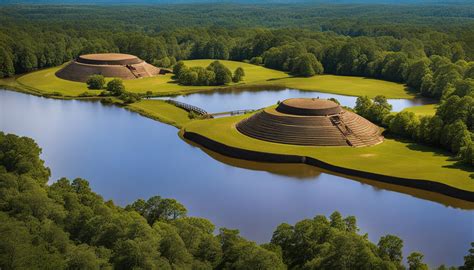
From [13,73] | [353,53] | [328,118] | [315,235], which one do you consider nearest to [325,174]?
[328,118]

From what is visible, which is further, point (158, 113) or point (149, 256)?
point (158, 113)

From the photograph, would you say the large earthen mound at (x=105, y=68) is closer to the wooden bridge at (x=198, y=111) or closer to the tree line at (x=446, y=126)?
the wooden bridge at (x=198, y=111)

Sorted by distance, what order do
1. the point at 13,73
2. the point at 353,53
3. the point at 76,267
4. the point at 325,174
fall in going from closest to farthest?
the point at 76,267
the point at 325,174
the point at 13,73
the point at 353,53

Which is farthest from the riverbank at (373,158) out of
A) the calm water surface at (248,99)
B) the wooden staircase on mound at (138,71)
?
the wooden staircase on mound at (138,71)

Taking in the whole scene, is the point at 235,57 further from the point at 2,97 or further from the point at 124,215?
the point at 124,215

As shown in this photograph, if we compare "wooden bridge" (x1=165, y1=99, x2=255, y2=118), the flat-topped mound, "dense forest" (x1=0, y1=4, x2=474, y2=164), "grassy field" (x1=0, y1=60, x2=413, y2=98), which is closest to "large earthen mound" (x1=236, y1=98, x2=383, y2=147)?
the flat-topped mound
